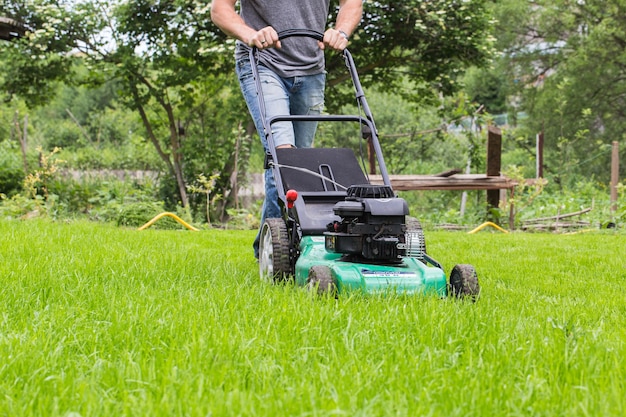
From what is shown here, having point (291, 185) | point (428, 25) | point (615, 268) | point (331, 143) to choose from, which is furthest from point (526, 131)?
point (291, 185)

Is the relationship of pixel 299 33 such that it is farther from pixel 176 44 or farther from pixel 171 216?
pixel 176 44

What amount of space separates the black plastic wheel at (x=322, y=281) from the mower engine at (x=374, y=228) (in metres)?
0.17

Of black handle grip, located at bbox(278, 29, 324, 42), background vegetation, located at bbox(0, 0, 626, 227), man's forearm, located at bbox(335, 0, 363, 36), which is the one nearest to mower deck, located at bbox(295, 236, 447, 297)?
black handle grip, located at bbox(278, 29, 324, 42)

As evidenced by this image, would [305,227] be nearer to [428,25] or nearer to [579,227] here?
[579,227]

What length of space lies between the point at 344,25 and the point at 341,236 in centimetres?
136

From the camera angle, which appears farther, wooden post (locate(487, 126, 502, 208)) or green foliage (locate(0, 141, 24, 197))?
green foliage (locate(0, 141, 24, 197))

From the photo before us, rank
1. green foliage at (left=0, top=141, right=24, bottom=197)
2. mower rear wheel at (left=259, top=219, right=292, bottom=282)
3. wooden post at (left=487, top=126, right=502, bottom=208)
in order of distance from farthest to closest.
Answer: green foliage at (left=0, top=141, right=24, bottom=197) < wooden post at (left=487, top=126, right=502, bottom=208) < mower rear wheel at (left=259, top=219, right=292, bottom=282)

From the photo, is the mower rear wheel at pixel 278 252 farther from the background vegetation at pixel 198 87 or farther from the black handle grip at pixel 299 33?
the background vegetation at pixel 198 87

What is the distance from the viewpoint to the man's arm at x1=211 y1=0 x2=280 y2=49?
328 cm

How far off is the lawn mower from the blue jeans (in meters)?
0.09

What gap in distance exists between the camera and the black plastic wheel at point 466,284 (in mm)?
2592

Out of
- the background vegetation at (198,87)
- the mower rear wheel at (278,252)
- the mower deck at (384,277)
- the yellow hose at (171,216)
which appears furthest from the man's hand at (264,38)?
the background vegetation at (198,87)

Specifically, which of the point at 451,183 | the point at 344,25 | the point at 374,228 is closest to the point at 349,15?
the point at 344,25

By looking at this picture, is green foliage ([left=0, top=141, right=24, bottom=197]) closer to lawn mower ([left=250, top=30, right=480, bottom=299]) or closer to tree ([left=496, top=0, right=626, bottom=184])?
lawn mower ([left=250, top=30, right=480, bottom=299])
